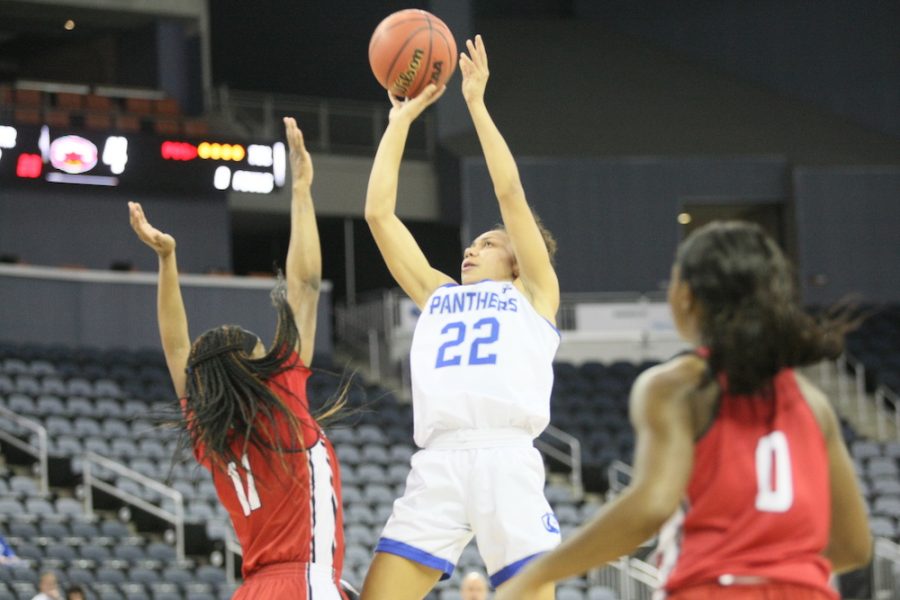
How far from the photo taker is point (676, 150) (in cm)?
2200

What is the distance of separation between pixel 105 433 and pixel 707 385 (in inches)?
502

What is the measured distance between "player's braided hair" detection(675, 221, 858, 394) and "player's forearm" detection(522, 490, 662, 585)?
0.26m

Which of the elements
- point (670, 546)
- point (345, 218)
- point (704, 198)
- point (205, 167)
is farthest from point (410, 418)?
point (670, 546)

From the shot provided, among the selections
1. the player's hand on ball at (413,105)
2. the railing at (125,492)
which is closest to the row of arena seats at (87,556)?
the railing at (125,492)

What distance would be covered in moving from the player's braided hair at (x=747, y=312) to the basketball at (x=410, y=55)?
2663 mm

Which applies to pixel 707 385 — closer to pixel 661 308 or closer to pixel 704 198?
pixel 661 308

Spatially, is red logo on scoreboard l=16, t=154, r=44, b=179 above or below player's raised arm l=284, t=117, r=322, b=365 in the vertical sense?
above

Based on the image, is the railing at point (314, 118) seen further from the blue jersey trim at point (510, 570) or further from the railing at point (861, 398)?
the blue jersey trim at point (510, 570)

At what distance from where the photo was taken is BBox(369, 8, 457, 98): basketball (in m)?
5.09

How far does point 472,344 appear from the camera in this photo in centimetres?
452

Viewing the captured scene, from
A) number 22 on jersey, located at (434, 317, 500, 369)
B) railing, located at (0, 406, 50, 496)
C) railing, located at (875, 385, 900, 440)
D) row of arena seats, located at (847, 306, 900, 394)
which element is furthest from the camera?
row of arena seats, located at (847, 306, 900, 394)

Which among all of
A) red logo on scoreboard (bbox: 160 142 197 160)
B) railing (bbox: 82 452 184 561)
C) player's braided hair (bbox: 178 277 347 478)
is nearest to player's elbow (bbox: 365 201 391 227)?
player's braided hair (bbox: 178 277 347 478)

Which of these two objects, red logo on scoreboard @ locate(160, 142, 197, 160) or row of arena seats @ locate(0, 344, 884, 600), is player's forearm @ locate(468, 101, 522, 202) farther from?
red logo on scoreboard @ locate(160, 142, 197, 160)

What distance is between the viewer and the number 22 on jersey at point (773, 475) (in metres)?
2.48
